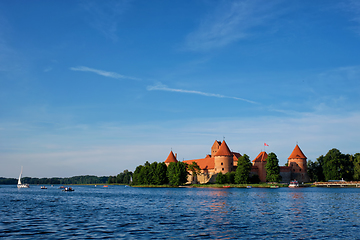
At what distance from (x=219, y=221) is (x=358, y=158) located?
100084 millimetres

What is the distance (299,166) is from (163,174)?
5079 centimetres

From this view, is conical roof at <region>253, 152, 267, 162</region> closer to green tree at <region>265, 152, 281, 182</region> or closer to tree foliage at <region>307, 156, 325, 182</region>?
green tree at <region>265, 152, 281, 182</region>

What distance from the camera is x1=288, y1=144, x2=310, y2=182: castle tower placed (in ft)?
417

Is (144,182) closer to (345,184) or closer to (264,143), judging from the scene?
(264,143)

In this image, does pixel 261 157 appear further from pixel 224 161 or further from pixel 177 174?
pixel 177 174

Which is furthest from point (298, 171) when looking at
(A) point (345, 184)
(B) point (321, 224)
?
(B) point (321, 224)

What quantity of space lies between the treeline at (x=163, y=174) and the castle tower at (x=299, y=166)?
42110mm

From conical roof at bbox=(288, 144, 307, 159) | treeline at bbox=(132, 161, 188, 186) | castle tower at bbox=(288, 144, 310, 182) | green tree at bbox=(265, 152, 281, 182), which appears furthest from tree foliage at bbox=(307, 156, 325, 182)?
treeline at bbox=(132, 161, 188, 186)

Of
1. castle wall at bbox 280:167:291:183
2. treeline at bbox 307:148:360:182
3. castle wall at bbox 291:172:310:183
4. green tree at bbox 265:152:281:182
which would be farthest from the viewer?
castle wall at bbox 291:172:310:183

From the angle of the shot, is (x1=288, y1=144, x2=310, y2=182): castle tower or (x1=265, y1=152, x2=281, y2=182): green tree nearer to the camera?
(x1=265, y1=152, x2=281, y2=182): green tree

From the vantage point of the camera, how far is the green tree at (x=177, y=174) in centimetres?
11312

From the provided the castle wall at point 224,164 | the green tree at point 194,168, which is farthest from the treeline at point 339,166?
the green tree at point 194,168

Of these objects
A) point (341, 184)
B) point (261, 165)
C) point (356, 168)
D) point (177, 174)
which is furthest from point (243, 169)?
point (356, 168)

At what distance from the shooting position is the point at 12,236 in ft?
69.5
